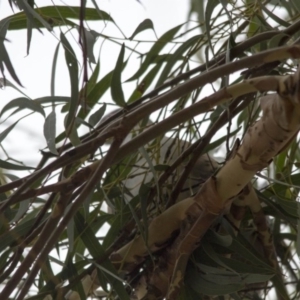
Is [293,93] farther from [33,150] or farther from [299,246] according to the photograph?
[33,150]

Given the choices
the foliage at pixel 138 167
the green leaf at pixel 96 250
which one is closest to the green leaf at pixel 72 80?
the foliage at pixel 138 167

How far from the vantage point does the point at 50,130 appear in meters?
0.50

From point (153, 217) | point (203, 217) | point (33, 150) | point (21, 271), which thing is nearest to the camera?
point (21, 271)

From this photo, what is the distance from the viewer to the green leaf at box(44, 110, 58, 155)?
0.48 meters

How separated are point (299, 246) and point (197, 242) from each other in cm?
9

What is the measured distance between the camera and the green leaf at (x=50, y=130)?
48 cm

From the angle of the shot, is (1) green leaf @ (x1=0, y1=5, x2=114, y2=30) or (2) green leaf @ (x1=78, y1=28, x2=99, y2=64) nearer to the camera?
(2) green leaf @ (x1=78, y1=28, x2=99, y2=64)

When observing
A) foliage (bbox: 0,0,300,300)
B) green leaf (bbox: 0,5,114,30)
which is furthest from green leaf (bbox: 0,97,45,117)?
green leaf (bbox: 0,5,114,30)

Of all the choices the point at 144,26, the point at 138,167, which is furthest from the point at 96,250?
the point at 144,26

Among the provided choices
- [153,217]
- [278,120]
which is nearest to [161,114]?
[153,217]

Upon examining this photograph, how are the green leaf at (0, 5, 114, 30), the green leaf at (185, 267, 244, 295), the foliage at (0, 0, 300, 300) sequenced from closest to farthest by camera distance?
the foliage at (0, 0, 300, 300), the green leaf at (185, 267, 244, 295), the green leaf at (0, 5, 114, 30)

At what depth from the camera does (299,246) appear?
501mm

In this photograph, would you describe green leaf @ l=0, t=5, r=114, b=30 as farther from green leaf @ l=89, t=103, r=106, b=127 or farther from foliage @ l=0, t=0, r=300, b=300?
green leaf @ l=89, t=103, r=106, b=127

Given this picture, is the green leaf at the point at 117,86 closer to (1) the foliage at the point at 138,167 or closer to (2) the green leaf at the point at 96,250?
(1) the foliage at the point at 138,167
